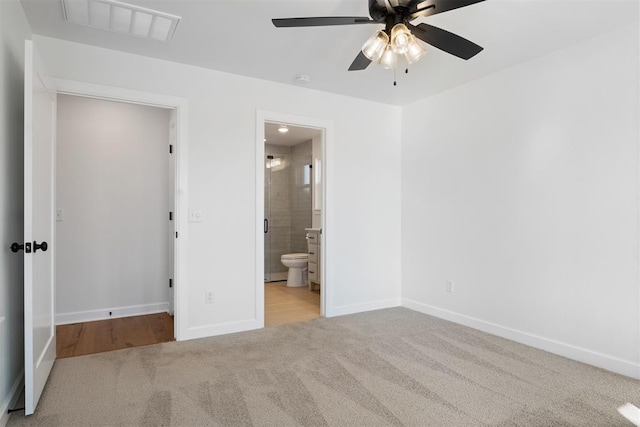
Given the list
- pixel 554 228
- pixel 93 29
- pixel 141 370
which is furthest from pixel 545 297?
pixel 93 29

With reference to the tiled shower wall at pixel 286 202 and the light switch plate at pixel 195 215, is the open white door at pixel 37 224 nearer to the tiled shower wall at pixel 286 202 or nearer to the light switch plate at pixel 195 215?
the light switch plate at pixel 195 215

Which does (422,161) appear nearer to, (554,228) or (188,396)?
(554,228)

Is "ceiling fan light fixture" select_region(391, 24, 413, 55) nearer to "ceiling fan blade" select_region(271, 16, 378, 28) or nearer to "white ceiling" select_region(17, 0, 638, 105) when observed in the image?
Result: "ceiling fan blade" select_region(271, 16, 378, 28)

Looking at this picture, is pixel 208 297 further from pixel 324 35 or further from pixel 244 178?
pixel 324 35

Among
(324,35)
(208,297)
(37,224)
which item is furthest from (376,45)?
(208,297)

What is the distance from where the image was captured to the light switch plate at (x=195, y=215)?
→ 3.20m

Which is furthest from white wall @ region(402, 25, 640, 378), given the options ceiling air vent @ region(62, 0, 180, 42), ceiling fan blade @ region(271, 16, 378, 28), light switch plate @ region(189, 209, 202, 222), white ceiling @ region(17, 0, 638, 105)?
ceiling air vent @ region(62, 0, 180, 42)

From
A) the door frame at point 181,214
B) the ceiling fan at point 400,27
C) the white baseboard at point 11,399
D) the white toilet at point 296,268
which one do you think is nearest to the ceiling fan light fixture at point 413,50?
the ceiling fan at point 400,27

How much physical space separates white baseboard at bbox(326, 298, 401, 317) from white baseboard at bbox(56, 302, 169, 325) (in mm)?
1899

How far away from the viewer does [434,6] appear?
179 cm

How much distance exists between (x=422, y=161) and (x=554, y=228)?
61.6 inches

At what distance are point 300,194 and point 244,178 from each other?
2.88 m

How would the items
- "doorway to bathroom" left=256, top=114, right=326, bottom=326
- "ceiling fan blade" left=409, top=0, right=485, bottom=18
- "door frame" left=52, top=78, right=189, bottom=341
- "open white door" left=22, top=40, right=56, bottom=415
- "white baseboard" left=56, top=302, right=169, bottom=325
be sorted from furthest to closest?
"doorway to bathroom" left=256, top=114, right=326, bottom=326 → "white baseboard" left=56, top=302, right=169, bottom=325 → "door frame" left=52, top=78, right=189, bottom=341 → "open white door" left=22, top=40, right=56, bottom=415 → "ceiling fan blade" left=409, top=0, right=485, bottom=18

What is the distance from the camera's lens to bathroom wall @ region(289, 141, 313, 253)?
6.17m
